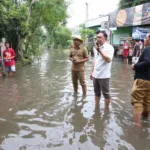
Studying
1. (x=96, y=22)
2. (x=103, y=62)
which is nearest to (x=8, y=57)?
(x=103, y=62)

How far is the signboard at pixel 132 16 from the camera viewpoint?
1650 centimetres

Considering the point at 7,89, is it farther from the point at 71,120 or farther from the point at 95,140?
the point at 95,140

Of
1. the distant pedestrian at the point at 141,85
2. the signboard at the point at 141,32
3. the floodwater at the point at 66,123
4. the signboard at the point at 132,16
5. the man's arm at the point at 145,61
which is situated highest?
the signboard at the point at 132,16

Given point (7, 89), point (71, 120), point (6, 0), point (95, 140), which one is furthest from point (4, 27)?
point (95, 140)

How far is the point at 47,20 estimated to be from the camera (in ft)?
67.7

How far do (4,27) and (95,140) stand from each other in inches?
442

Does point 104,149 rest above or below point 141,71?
below

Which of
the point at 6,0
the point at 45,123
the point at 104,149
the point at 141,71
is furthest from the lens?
the point at 6,0

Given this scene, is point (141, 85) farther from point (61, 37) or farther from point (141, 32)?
point (61, 37)

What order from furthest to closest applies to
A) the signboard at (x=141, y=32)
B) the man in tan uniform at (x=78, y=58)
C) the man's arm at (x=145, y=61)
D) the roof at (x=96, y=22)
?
the roof at (x=96, y=22)
the signboard at (x=141, y=32)
the man in tan uniform at (x=78, y=58)
the man's arm at (x=145, y=61)

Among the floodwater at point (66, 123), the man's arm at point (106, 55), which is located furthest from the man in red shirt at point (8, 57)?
the man's arm at point (106, 55)

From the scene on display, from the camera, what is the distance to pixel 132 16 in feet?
60.3

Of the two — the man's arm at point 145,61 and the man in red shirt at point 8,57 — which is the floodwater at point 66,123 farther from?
the man in red shirt at point 8,57

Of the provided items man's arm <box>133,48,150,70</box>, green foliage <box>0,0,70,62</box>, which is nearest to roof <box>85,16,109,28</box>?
green foliage <box>0,0,70,62</box>
